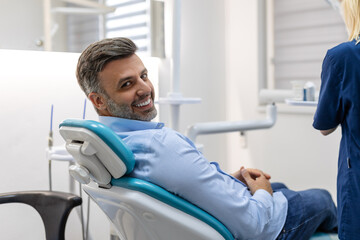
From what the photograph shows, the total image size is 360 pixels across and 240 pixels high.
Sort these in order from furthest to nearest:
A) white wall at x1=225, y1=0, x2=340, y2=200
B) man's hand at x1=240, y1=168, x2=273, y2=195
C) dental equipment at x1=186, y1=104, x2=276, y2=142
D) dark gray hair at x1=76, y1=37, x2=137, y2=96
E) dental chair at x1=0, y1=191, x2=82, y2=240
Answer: white wall at x1=225, y1=0, x2=340, y2=200
dental equipment at x1=186, y1=104, x2=276, y2=142
dental chair at x1=0, y1=191, x2=82, y2=240
man's hand at x1=240, y1=168, x2=273, y2=195
dark gray hair at x1=76, y1=37, x2=137, y2=96

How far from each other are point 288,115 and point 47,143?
5.42ft

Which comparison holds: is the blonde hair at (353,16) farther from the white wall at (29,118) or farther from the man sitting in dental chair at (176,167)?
the white wall at (29,118)

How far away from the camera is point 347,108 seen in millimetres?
1357

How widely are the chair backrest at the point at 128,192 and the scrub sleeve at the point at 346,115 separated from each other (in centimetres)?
45

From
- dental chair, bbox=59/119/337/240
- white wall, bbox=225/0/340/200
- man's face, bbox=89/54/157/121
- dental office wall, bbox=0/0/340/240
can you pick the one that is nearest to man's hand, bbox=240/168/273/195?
dental chair, bbox=59/119/337/240

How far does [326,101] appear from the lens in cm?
137

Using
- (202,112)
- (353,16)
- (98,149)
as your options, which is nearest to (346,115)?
(353,16)

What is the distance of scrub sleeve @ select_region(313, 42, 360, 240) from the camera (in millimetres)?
1308

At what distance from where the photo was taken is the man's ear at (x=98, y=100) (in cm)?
131

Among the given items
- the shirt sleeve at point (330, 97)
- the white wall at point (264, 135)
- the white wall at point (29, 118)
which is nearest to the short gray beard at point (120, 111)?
the shirt sleeve at point (330, 97)

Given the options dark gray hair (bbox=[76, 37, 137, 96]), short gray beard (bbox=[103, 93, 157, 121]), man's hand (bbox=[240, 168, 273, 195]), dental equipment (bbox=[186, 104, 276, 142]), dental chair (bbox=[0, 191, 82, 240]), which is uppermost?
dark gray hair (bbox=[76, 37, 137, 96])

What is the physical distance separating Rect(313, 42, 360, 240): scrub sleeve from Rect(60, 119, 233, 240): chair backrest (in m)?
0.45

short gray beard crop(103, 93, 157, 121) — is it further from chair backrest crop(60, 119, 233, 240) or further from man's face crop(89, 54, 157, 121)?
chair backrest crop(60, 119, 233, 240)

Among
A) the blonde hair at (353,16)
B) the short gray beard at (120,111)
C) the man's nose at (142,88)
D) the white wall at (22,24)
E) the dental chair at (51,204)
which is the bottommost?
the dental chair at (51,204)
